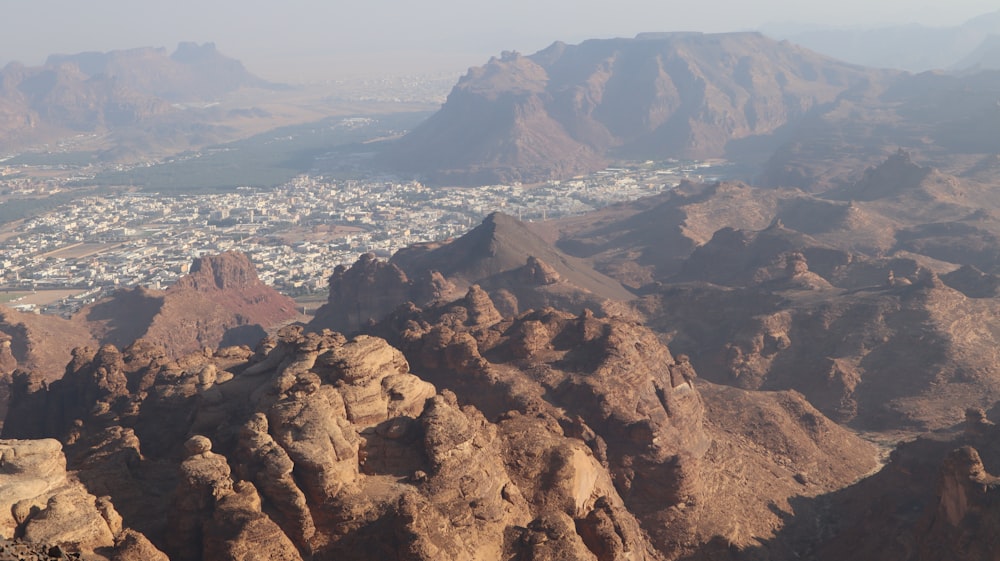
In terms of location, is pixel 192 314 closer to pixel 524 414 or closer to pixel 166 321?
pixel 166 321

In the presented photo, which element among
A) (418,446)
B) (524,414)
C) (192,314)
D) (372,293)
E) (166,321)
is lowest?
(192,314)

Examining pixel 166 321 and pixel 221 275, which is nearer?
pixel 166 321

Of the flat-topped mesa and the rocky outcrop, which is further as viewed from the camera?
the flat-topped mesa

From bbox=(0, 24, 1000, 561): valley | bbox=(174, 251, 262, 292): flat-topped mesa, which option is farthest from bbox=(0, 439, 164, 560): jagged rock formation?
bbox=(174, 251, 262, 292): flat-topped mesa

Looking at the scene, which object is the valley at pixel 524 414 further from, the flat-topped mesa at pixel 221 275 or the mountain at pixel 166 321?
the flat-topped mesa at pixel 221 275

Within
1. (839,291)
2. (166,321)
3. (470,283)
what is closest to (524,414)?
(839,291)

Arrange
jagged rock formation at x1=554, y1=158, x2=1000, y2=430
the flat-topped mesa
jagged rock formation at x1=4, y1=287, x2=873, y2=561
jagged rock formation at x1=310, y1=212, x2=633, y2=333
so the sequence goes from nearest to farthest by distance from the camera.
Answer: jagged rock formation at x1=4, y1=287, x2=873, y2=561 → jagged rock formation at x1=554, y1=158, x2=1000, y2=430 → jagged rock formation at x1=310, y1=212, x2=633, y2=333 → the flat-topped mesa

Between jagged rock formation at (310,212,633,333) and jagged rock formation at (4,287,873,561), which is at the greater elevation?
jagged rock formation at (4,287,873,561)

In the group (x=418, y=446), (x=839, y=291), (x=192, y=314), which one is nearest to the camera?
(x=418, y=446)

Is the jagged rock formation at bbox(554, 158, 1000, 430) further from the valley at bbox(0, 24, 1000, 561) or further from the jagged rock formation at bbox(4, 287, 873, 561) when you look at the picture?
the jagged rock formation at bbox(4, 287, 873, 561)
